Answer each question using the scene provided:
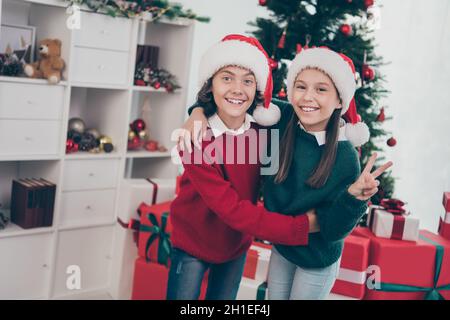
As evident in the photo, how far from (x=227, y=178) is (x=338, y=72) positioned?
1.20ft

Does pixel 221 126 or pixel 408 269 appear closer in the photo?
pixel 221 126

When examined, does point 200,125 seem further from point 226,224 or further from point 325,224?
point 325,224

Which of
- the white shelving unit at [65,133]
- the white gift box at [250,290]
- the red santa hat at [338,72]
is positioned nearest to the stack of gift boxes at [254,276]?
the white gift box at [250,290]

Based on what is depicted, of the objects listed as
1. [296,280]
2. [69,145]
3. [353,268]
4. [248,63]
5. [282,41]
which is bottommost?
[353,268]

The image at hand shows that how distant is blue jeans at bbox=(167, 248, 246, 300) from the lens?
61.9 inches

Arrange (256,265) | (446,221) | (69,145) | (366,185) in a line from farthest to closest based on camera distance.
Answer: (69,145) → (446,221) → (256,265) → (366,185)

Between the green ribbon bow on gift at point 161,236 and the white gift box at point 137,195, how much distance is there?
0.13 m

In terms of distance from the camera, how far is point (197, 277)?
158 cm

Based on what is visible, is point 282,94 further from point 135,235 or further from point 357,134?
point 135,235

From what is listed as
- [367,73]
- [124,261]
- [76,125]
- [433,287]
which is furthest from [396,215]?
[76,125]

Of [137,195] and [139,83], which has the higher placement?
[139,83]

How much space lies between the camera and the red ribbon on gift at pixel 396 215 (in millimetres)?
2119

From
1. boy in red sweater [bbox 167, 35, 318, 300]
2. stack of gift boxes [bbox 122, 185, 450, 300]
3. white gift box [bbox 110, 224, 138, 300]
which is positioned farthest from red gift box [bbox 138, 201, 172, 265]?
boy in red sweater [bbox 167, 35, 318, 300]

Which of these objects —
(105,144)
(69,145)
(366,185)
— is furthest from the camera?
(105,144)
